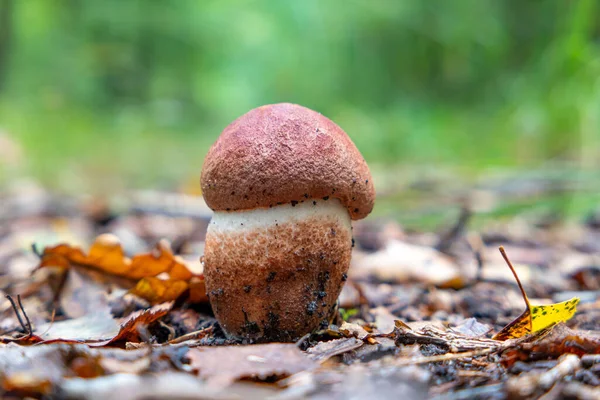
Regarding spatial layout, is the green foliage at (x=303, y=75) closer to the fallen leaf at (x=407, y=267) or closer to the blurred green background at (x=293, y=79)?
the blurred green background at (x=293, y=79)

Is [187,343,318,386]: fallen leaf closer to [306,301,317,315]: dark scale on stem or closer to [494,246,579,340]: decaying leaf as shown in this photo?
[306,301,317,315]: dark scale on stem

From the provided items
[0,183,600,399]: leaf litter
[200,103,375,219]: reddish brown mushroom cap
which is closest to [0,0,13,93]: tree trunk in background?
[0,183,600,399]: leaf litter

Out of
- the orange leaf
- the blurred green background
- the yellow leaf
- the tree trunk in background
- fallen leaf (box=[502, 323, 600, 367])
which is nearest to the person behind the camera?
fallen leaf (box=[502, 323, 600, 367])

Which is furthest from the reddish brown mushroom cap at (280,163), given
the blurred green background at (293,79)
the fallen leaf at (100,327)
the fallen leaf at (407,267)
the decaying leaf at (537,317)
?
the blurred green background at (293,79)

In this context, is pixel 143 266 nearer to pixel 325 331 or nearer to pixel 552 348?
pixel 325 331

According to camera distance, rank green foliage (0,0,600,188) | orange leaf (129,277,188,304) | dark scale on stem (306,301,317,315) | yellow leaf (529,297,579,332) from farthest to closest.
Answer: green foliage (0,0,600,188) → orange leaf (129,277,188,304) → dark scale on stem (306,301,317,315) → yellow leaf (529,297,579,332)

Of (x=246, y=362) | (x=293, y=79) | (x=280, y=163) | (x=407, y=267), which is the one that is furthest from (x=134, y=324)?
(x=293, y=79)

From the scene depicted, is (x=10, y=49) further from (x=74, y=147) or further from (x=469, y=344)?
(x=469, y=344)
